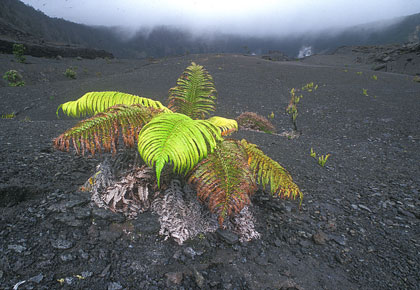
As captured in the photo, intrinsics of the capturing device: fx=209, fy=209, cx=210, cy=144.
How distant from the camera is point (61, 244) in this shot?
1.20 meters

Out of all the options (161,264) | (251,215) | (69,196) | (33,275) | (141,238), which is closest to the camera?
(33,275)

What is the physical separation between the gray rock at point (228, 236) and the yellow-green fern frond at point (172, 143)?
56 centimetres

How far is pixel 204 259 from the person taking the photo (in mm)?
1304

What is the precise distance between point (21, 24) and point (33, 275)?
4951 cm

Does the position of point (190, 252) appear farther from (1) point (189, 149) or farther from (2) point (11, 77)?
(2) point (11, 77)

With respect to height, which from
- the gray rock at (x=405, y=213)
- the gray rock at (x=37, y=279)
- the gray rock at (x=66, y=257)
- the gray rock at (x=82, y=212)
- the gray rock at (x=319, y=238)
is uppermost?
the gray rock at (x=82, y=212)

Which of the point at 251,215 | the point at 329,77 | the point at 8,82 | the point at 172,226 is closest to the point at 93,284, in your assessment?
the point at 172,226

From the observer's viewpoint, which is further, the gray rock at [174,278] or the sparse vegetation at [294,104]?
the sparse vegetation at [294,104]

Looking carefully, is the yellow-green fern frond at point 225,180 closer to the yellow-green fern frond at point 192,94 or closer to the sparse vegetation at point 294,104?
the yellow-green fern frond at point 192,94

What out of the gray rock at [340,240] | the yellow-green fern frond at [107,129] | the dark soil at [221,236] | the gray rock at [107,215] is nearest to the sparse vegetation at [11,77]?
the dark soil at [221,236]

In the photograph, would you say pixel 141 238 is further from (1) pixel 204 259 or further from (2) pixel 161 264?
(1) pixel 204 259

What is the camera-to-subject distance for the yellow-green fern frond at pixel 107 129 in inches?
52.8

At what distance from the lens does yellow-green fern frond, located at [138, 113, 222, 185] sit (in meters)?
1.13

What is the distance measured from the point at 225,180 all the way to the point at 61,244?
1.02 meters
